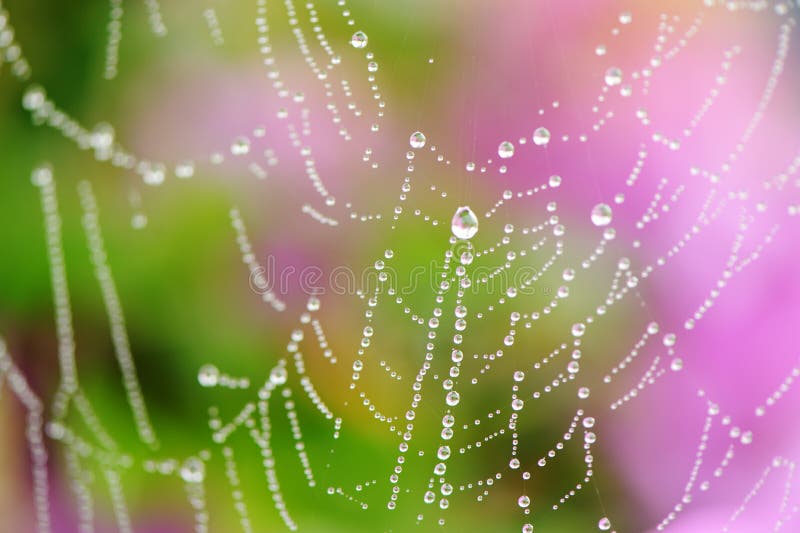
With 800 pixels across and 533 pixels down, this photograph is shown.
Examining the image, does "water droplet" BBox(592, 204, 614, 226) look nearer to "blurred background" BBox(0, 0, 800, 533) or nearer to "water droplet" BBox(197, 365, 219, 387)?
"blurred background" BBox(0, 0, 800, 533)

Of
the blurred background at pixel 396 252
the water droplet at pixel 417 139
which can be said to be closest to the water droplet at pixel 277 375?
the blurred background at pixel 396 252

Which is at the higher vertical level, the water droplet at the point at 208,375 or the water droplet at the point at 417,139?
the water droplet at the point at 417,139

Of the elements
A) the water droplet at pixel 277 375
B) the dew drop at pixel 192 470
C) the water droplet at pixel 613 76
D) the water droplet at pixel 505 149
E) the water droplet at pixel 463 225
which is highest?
the water droplet at pixel 613 76

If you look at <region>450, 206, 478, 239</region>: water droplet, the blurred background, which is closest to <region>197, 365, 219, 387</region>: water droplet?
the blurred background

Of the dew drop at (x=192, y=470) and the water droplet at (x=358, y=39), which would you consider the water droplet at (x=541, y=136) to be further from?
the dew drop at (x=192, y=470)

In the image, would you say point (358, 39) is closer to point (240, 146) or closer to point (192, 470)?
point (240, 146)

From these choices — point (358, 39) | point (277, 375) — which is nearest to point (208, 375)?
point (277, 375)

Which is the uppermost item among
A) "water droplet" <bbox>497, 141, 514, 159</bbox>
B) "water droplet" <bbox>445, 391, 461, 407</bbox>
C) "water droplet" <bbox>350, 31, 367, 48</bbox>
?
"water droplet" <bbox>350, 31, 367, 48</bbox>
